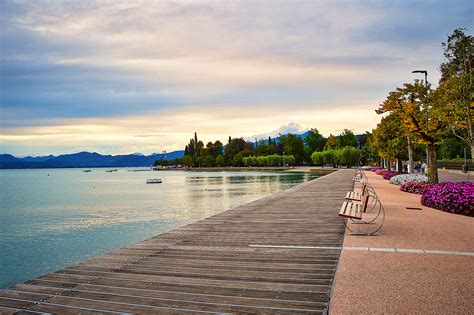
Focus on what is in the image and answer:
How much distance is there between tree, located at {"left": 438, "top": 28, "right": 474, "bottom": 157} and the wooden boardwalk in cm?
954

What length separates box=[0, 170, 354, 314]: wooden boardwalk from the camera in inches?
197

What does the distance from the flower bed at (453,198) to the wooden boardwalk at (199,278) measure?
21.2 feet

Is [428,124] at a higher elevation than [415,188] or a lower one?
higher

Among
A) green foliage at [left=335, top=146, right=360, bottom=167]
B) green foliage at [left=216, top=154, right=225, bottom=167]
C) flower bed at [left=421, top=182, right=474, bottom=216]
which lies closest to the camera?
flower bed at [left=421, top=182, right=474, bottom=216]

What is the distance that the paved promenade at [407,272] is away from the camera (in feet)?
16.0

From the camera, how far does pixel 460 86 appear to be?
52.0 feet

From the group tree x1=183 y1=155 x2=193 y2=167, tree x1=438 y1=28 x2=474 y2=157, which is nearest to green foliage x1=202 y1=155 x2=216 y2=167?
tree x1=183 y1=155 x2=193 y2=167

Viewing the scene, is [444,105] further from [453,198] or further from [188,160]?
[188,160]

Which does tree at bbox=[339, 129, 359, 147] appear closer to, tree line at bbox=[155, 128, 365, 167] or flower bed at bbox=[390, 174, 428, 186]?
tree line at bbox=[155, 128, 365, 167]

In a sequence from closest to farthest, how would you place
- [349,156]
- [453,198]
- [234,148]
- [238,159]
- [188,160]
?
1. [453,198]
2. [349,156]
3. [238,159]
4. [234,148]
5. [188,160]

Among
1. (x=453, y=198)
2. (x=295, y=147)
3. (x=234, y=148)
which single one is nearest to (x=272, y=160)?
(x=295, y=147)

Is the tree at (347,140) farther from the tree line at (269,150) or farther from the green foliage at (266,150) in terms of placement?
the green foliage at (266,150)

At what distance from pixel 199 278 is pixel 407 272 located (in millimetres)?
3158

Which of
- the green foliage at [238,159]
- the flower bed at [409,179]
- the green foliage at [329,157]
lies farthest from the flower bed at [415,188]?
the green foliage at [238,159]
